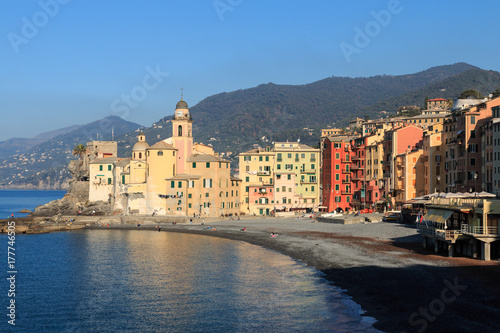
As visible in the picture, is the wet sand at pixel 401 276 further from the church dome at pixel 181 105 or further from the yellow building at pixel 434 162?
the church dome at pixel 181 105

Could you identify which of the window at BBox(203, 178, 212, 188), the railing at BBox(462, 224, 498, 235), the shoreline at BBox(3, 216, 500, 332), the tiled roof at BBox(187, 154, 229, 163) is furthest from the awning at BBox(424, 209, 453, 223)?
the tiled roof at BBox(187, 154, 229, 163)

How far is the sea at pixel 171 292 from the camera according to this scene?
38.2 meters

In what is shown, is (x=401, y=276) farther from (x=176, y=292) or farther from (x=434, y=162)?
(x=434, y=162)

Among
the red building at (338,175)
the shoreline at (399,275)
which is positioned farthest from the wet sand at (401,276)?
the red building at (338,175)

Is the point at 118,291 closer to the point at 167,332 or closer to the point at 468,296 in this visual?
the point at 167,332

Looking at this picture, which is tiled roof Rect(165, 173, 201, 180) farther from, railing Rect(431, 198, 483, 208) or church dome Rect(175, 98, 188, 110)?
railing Rect(431, 198, 483, 208)

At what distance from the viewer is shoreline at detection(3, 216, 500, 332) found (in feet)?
116

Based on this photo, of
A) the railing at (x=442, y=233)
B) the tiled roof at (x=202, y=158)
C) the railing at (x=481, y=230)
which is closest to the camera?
the railing at (x=481, y=230)

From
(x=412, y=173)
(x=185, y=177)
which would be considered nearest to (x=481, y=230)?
(x=412, y=173)

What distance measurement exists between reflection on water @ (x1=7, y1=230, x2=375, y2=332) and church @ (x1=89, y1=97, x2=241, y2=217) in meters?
33.3

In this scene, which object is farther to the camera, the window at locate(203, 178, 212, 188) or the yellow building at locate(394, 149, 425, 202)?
the window at locate(203, 178, 212, 188)

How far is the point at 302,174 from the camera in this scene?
121750 millimetres

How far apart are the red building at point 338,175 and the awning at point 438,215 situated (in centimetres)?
5608

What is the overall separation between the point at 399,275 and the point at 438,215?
1367 cm
